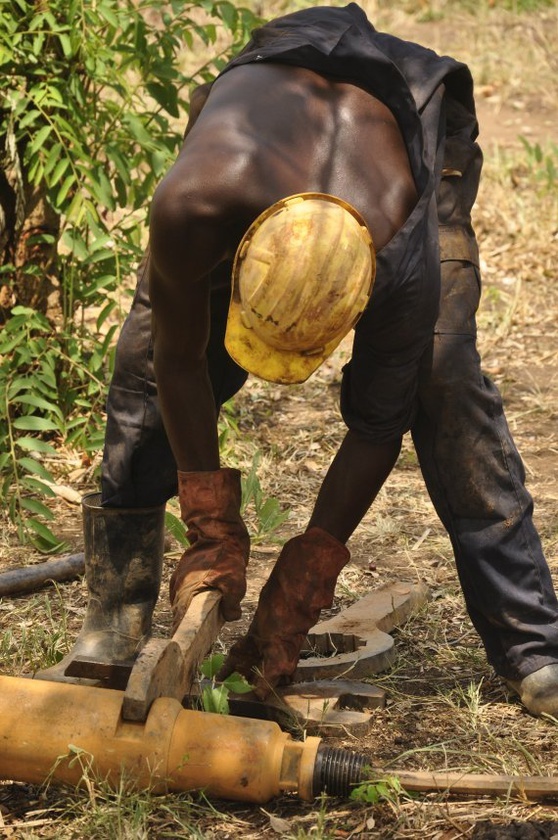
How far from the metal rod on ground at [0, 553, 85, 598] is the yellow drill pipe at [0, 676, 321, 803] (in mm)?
1233

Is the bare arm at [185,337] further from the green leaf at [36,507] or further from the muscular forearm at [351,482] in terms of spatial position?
the green leaf at [36,507]

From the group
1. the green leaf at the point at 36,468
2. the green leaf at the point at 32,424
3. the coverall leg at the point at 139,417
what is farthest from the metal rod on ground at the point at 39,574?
the coverall leg at the point at 139,417

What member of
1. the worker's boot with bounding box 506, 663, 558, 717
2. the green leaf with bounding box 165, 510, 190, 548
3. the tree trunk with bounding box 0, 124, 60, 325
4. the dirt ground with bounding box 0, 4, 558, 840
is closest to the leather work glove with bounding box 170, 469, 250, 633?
the dirt ground with bounding box 0, 4, 558, 840

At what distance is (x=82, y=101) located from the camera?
421cm

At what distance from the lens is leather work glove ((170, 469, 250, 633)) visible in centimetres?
271

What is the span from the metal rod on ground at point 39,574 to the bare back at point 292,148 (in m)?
1.52

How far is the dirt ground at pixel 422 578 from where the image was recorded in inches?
95.8

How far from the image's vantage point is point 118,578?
3.10m

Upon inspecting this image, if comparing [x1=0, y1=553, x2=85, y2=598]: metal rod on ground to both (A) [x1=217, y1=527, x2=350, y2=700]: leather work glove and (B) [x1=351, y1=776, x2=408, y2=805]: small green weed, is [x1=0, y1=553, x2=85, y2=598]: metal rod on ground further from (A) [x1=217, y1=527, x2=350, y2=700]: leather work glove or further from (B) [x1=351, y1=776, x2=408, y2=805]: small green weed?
(B) [x1=351, y1=776, x2=408, y2=805]: small green weed

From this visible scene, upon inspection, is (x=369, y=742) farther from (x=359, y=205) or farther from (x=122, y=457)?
(x=359, y=205)

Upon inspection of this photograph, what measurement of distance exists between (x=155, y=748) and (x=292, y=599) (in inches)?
22.1

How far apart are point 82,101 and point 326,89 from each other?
1849 mm

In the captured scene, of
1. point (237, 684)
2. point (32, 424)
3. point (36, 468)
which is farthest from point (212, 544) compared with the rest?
point (32, 424)

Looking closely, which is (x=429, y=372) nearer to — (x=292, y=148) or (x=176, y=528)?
(x=292, y=148)
